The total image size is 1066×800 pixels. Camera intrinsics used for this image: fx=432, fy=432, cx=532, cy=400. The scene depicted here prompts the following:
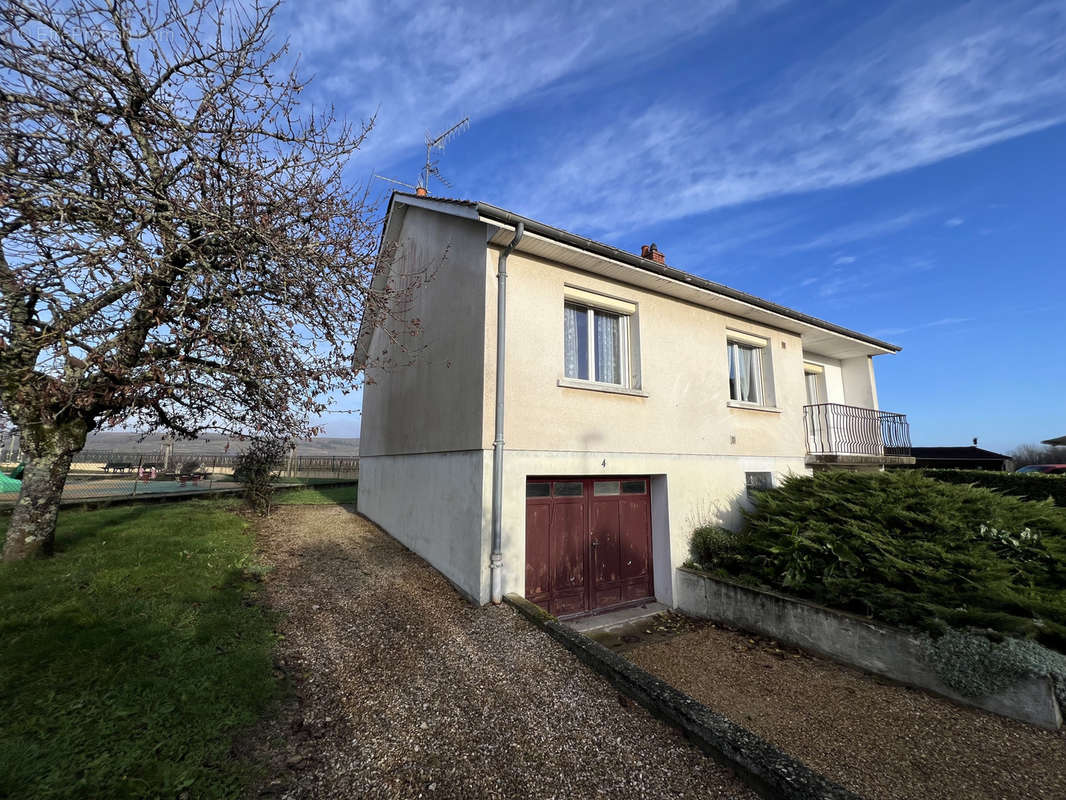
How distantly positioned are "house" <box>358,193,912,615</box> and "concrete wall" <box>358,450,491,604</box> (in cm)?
4

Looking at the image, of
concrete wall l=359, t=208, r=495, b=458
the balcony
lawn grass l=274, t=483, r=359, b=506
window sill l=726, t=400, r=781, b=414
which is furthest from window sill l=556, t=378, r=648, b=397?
lawn grass l=274, t=483, r=359, b=506

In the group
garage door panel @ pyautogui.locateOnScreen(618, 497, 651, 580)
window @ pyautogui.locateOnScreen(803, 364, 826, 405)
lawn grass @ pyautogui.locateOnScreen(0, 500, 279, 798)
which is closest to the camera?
lawn grass @ pyautogui.locateOnScreen(0, 500, 279, 798)

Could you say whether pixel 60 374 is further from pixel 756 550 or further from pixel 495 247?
pixel 756 550

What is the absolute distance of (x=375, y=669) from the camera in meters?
4.43

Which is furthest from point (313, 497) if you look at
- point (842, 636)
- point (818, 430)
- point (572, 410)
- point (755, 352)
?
point (818, 430)

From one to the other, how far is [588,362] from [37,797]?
22.8 ft

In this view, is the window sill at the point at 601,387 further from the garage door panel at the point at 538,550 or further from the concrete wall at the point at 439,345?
the garage door panel at the point at 538,550

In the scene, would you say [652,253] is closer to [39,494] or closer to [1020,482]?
[39,494]

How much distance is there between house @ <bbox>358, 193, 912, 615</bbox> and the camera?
6.40 meters

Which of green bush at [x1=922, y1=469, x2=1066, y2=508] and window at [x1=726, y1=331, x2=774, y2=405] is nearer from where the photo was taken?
window at [x1=726, y1=331, x2=774, y2=405]

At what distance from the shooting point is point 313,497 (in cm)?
1778

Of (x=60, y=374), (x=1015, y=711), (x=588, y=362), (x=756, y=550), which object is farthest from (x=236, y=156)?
(x=1015, y=711)

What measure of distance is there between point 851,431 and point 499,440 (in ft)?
34.1

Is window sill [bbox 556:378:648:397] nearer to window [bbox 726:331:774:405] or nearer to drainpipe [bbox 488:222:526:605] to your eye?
drainpipe [bbox 488:222:526:605]
